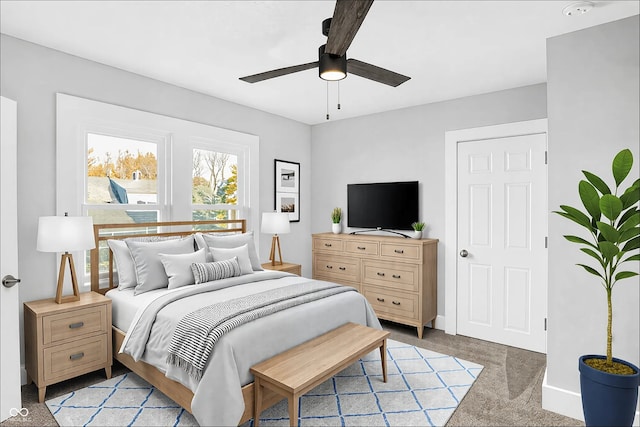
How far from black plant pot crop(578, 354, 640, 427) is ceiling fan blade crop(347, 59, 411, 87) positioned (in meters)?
1.95

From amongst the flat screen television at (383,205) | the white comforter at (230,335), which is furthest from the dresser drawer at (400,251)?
the white comforter at (230,335)

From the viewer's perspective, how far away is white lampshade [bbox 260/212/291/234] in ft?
14.6

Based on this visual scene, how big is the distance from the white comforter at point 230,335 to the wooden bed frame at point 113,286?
11 cm

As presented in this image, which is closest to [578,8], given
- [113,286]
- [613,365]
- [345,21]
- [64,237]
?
[345,21]

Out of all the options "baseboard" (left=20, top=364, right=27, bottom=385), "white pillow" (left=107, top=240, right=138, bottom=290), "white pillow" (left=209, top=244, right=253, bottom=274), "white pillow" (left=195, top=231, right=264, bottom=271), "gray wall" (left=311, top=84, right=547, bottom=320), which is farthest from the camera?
"gray wall" (left=311, top=84, right=547, bottom=320)

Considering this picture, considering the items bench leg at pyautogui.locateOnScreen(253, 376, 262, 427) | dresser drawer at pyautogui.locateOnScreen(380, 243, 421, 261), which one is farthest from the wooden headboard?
bench leg at pyautogui.locateOnScreen(253, 376, 262, 427)

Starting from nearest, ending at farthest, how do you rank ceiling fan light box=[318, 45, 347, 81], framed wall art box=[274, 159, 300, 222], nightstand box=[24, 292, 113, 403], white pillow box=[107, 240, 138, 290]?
ceiling fan light box=[318, 45, 347, 81]
nightstand box=[24, 292, 113, 403]
white pillow box=[107, 240, 138, 290]
framed wall art box=[274, 159, 300, 222]

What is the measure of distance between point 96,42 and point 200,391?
2654mm

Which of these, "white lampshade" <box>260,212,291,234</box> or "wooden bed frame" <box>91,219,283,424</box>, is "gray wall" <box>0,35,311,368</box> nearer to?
"wooden bed frame" <box>91,219,283,424</box>

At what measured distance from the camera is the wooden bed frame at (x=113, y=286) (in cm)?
228

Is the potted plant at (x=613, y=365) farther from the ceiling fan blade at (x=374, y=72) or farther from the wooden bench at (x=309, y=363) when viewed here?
the wooden bench at (x=309, y=363)

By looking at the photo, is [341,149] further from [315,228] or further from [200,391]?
[200,391]

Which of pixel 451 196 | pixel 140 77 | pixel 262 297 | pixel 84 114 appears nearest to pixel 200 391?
pixel 262 297

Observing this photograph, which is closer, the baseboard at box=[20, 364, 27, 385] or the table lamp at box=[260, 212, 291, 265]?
the baseboard at box=[20, 364, 27, 385]
